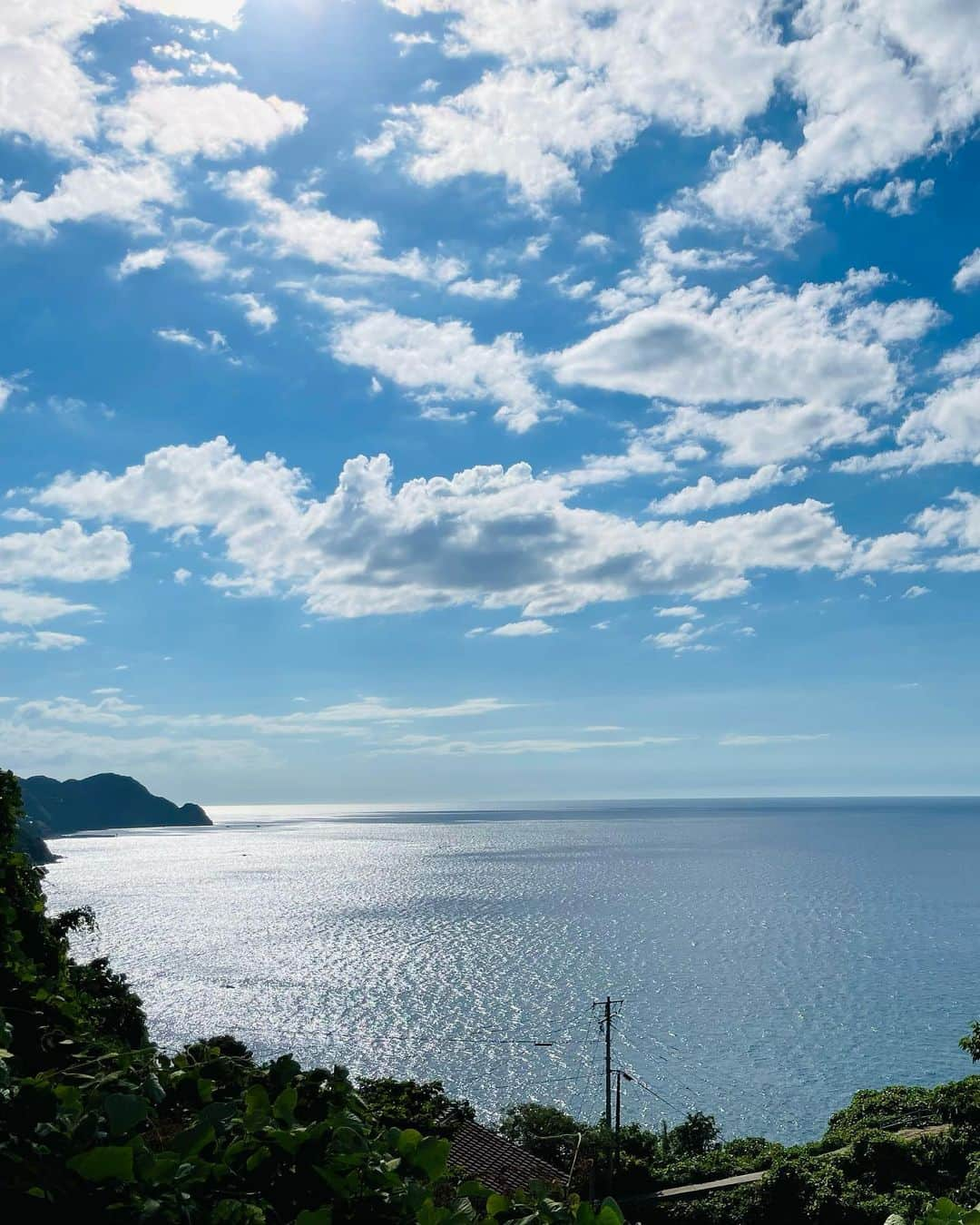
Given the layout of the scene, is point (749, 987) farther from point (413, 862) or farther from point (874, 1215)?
point (413, 862)

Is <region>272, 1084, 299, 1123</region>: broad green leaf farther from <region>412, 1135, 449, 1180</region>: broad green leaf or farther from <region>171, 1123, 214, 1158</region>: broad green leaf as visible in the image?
<region>412, 1135, 449, 1180</region>: broad green leaf

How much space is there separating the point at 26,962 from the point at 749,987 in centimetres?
8606

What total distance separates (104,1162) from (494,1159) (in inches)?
1495

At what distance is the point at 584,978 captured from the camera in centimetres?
8644

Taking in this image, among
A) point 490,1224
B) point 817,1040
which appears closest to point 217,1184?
point 490,1224

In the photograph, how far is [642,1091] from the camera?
197 feet

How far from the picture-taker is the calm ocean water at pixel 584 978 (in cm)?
6197

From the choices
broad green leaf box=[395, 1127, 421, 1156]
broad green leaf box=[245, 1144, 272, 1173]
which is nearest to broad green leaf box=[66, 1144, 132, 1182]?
broad green leaf box=[245, 1144, 272, 1173]

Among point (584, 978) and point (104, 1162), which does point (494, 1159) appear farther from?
point (584, 978)

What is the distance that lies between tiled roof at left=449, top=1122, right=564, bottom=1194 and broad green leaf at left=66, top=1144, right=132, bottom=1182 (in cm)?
3463

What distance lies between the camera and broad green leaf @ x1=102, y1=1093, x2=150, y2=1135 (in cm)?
272

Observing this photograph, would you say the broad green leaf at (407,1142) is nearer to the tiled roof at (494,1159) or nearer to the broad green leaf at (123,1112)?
the broad green leaf at (123,1112)

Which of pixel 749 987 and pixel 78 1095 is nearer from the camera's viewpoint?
pixel 78 1095

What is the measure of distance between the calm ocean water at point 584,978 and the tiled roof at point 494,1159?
20.6 meters
